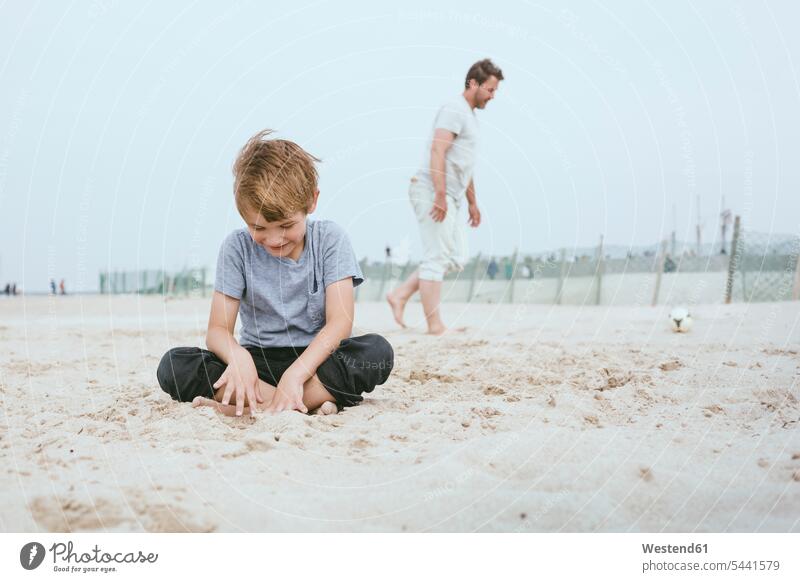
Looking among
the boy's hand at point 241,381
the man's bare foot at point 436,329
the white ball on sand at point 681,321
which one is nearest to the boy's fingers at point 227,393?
the boy's hand at point 241,381

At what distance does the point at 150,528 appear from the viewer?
133 centimetres

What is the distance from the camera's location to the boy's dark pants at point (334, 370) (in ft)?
7.47

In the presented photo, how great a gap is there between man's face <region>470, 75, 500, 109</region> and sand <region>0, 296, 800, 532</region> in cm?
211

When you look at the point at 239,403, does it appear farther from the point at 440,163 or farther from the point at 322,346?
the point at 440,163

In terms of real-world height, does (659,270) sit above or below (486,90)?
below

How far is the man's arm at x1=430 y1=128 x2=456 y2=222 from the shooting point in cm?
439

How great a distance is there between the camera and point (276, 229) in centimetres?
224

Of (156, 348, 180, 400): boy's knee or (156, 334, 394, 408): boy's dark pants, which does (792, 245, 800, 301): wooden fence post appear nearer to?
(156, 334, 394, 408): boy's dark pants
